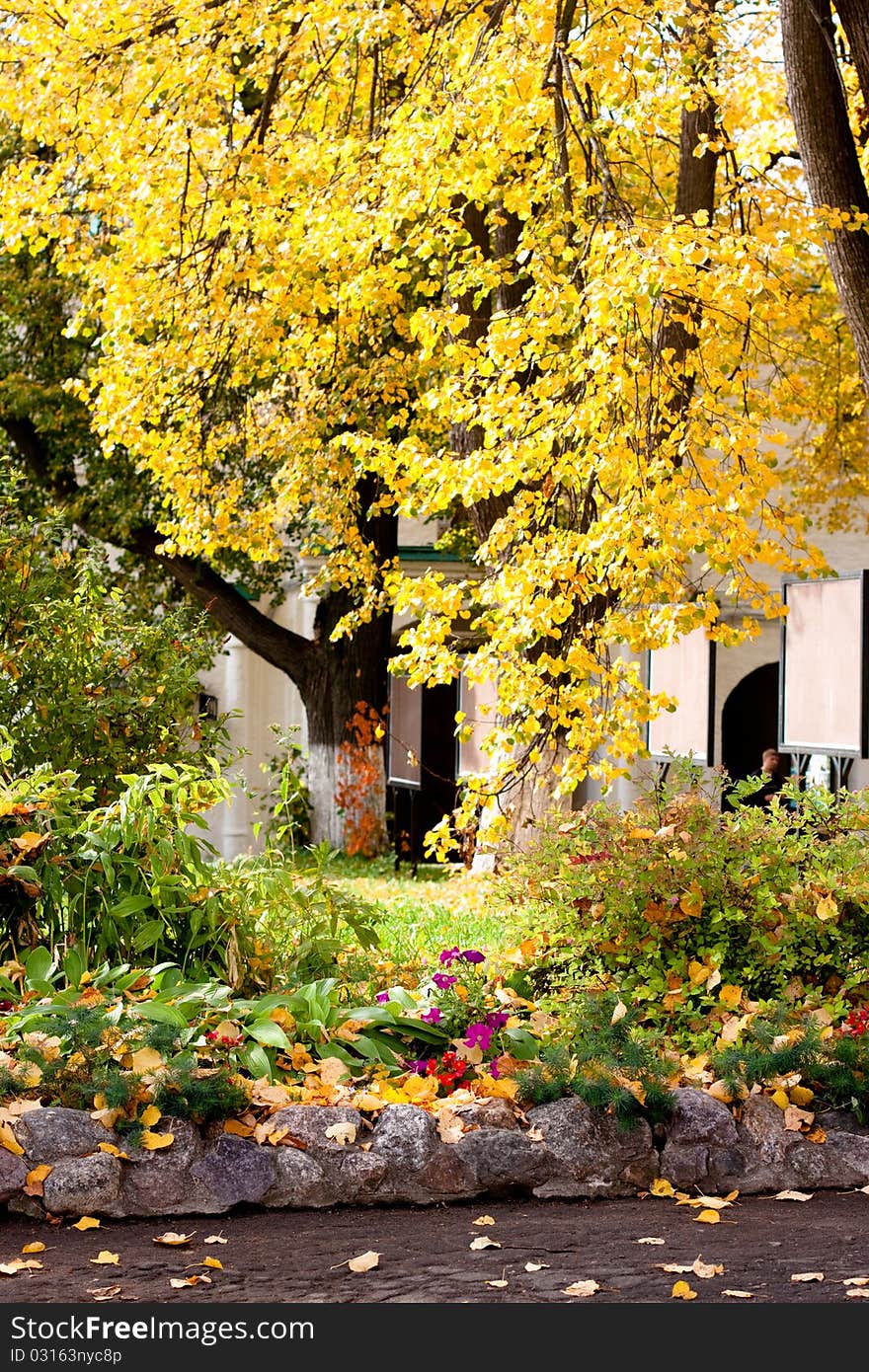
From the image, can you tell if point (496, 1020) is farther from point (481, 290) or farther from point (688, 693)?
point (688, 693)

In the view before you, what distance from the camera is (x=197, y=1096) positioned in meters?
4.78

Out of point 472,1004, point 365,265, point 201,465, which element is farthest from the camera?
point 201,465

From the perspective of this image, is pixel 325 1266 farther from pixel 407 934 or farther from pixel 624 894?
pixel 407 934

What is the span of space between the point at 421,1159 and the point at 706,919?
1.96 meters

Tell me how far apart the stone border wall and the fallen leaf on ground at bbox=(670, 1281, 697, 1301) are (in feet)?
3.06

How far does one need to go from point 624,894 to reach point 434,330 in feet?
15.8

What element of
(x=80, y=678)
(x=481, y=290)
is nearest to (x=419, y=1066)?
(x=80, y=678)

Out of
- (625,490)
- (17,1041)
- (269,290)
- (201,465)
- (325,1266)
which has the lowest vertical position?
(325,1266)

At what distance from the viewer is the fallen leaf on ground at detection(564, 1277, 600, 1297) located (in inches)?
155

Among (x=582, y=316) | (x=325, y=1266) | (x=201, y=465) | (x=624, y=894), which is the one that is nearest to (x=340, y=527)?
(x=201, y=465)

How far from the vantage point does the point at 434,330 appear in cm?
991

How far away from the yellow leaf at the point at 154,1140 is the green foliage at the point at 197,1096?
112 millimetres

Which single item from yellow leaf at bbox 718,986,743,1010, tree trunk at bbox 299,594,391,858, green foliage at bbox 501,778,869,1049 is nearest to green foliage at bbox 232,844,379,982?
green foliage at bbox 501,778,869,1049

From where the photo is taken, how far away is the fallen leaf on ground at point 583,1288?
3928 millimetres
